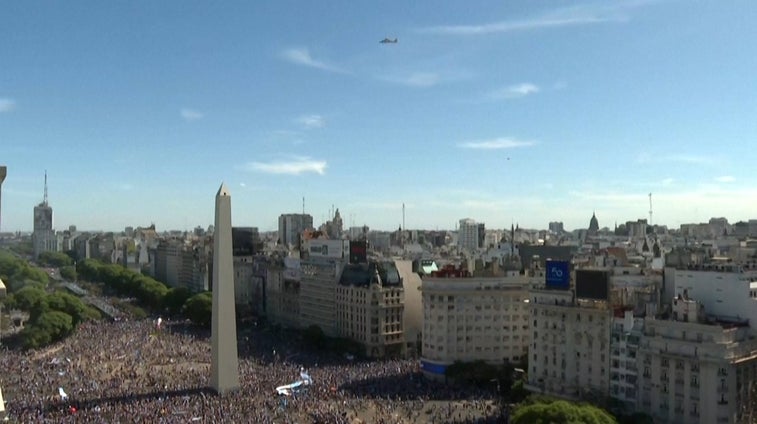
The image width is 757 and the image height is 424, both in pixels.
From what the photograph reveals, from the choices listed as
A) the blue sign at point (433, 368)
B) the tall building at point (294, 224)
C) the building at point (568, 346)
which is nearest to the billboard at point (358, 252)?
the blue sign at point (433, 368)

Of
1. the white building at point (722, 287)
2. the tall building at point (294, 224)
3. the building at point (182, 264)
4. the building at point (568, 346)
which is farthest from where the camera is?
the tall building at point (294, 224)

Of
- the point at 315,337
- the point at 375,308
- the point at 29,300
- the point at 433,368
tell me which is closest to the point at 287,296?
the point at 315,337

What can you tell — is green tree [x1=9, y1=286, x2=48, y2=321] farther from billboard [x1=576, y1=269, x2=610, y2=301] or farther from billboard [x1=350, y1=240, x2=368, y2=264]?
billboard [x1=576, y1=269, x2=610, y2=301]

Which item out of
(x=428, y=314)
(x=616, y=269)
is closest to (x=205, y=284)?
(x=428, y=314)

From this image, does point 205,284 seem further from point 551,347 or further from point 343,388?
point 551,347

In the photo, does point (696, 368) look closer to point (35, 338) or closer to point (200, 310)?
point (200, 310)

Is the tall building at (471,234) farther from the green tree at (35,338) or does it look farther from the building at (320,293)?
the green tree at (35,338)

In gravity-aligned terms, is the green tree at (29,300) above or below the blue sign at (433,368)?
above
